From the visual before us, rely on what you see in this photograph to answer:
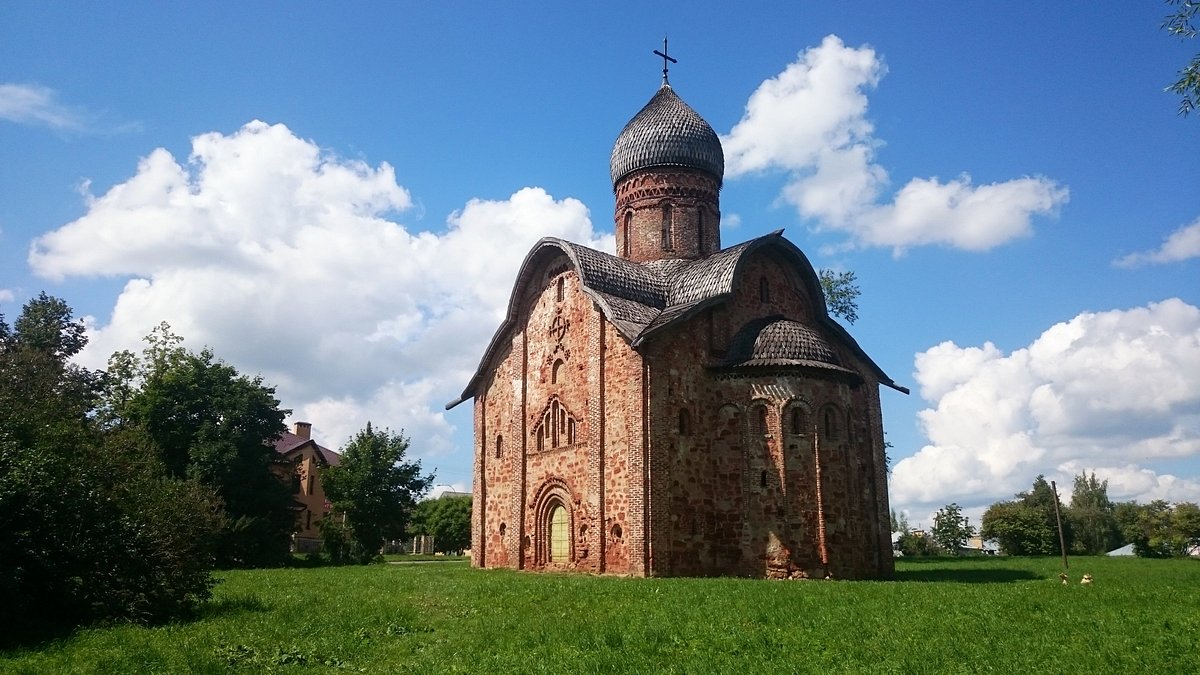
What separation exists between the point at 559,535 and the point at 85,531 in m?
10.1

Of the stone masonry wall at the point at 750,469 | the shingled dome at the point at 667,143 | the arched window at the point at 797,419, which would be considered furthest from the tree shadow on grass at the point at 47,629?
the shingled dome at the point at 667,143

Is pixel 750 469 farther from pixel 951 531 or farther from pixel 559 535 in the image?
pixel 951 531

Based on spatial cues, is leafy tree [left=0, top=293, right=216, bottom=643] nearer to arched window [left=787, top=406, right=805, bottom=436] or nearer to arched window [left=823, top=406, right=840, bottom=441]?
arched window [left=787, top=406, right=805, bottom=436]

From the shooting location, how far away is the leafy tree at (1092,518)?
50125 mm

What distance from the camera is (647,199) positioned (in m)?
22.0

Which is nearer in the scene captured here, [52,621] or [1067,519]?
[52,621]

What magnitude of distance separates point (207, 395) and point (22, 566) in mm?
17347

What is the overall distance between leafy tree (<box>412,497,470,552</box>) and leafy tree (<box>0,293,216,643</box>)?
32.0m

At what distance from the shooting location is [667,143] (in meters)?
22.0

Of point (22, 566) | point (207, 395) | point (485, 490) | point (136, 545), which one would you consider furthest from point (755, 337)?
point (207, 395)

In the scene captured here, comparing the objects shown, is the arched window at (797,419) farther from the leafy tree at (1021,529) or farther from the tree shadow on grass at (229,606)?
the leafy tree at (1021,529)

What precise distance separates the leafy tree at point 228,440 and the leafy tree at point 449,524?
17.3m

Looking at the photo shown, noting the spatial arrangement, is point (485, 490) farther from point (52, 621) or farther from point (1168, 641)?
point (1168, 641)

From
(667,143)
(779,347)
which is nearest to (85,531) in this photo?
(779,347)
